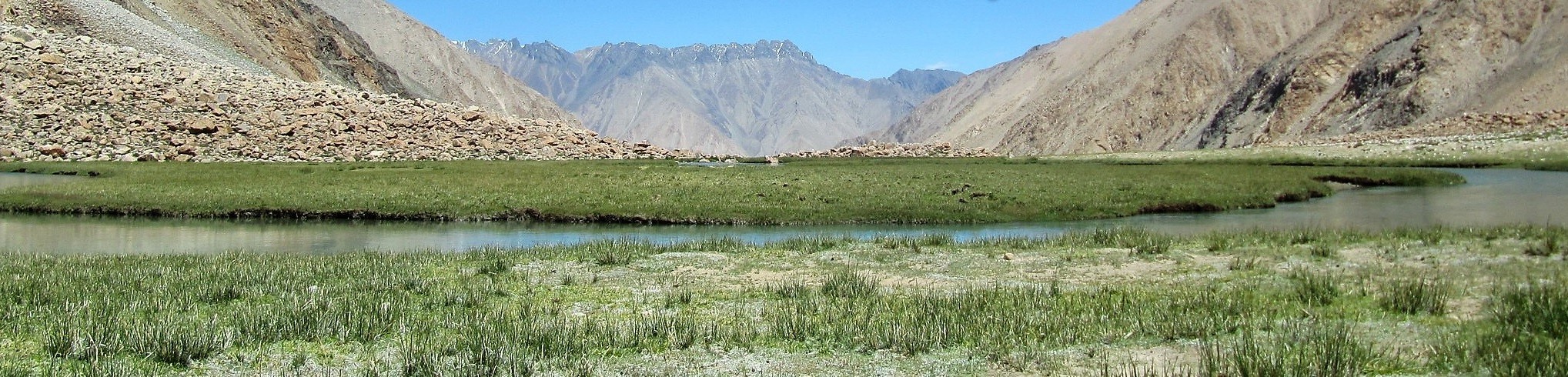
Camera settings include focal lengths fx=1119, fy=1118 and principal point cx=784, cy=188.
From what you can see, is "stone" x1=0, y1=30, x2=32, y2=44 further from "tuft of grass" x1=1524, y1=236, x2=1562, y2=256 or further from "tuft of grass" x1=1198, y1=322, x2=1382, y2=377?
"tuft of grass" x1=1198, y1=322, x2=1382, y2=377

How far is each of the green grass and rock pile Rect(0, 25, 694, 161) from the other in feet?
40.2

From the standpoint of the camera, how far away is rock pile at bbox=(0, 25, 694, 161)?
61.4 meters

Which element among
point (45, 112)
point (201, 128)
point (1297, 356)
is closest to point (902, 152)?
point (201, 128)

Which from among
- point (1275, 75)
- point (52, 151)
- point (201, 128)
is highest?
point (1275, 75)

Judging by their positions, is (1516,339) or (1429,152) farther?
(1429,152)

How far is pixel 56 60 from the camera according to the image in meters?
70.4

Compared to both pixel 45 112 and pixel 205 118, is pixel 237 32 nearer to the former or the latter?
pixel 45 112

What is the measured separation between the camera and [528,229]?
30.6 m

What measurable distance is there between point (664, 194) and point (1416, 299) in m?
27.9

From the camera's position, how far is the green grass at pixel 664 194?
1287 inches

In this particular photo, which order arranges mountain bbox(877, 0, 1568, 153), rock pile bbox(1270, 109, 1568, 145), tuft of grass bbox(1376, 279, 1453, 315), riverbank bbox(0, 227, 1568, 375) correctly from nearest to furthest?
riverbank bbox(0, 227, 1568, 375), tuft of grass bbox(1376, 279, 1453, 315), rock pile bbox(1270, 109, 1568, 145), mountain bbox(877, 0, 1568, 153)

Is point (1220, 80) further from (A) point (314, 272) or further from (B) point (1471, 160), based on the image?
(A) point (314, 272)

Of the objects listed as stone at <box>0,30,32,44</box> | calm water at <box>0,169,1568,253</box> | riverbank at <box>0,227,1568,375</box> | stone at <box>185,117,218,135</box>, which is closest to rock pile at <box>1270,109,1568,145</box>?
calm water at <box>0,169,1568,253</box>

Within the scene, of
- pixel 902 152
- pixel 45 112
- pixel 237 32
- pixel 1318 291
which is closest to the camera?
pixel 1318 291
